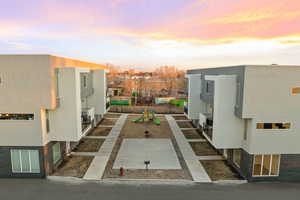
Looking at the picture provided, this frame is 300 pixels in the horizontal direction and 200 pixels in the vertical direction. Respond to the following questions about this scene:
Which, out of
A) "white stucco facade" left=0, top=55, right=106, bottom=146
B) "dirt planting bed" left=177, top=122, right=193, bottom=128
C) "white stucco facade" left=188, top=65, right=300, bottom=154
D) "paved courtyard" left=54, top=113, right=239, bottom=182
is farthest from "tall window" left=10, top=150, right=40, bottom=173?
"dirt planting bed" left=177, top=122, right=193, bottom=128

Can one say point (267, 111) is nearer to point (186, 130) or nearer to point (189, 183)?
point (189, 183)

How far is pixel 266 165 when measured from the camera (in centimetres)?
1008

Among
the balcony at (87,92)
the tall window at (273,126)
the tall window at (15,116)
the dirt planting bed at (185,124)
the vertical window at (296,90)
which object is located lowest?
the dirt planting bed at (185,124)

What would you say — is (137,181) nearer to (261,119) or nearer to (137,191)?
(137,191)

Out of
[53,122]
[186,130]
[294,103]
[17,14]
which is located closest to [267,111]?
[294,103]

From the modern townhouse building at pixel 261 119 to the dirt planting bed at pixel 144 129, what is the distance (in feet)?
27.0

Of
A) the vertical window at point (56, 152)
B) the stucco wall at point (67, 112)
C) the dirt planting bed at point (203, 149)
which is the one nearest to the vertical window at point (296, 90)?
the dirt planting bed at point (203, 149)

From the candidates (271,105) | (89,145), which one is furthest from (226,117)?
(89,145)

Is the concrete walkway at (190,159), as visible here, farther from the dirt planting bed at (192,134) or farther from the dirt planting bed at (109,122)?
the dirt planting bed at (109,122)

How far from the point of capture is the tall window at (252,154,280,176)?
32.7ft

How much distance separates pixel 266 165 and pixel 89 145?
13.2m

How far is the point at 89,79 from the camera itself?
55.7 feet

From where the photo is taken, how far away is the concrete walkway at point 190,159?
10.2 m

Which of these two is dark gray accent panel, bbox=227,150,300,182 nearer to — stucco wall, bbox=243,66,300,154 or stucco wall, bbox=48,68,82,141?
stucco wall, bbox=243,66,300,154
